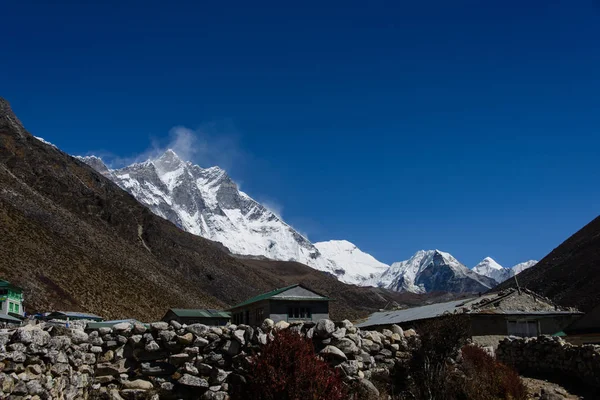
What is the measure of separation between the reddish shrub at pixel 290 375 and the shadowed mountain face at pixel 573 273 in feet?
214

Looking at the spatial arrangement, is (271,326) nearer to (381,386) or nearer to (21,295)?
(381,386)

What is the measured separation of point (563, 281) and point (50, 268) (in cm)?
8183

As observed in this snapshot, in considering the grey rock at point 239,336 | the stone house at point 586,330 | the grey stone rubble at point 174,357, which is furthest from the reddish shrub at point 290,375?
the stone house at point 586,330

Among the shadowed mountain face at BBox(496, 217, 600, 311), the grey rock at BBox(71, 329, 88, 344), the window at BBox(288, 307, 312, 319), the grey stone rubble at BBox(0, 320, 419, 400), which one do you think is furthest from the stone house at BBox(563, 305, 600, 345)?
the shadowed mountain face at BBox(496, 217, 600, 311)

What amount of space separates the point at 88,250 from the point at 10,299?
32.9m

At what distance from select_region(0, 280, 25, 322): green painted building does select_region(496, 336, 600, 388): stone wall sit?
124ft

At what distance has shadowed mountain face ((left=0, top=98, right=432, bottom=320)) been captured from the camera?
58.1 metres

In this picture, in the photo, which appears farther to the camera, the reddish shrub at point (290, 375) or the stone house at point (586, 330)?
the stone house at point (586, 330)

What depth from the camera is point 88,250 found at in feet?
247

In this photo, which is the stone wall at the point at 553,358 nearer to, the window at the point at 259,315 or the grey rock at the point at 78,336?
the grey rock at the point at 78,336

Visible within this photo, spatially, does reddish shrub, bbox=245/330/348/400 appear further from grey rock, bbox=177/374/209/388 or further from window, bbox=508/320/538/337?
window, bbox=508/320/538/337

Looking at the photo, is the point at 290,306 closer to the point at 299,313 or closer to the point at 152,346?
the point at 299,313

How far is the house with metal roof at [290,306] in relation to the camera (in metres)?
41.5

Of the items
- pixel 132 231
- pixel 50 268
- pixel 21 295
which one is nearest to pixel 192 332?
pixel 21 295
